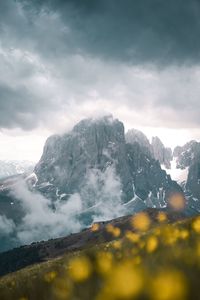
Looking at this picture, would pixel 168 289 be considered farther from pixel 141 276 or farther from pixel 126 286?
pixel 141 276

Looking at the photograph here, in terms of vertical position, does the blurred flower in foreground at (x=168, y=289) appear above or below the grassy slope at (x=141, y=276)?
above

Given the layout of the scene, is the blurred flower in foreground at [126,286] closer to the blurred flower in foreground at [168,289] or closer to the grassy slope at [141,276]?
the grassy slope at [141,276]

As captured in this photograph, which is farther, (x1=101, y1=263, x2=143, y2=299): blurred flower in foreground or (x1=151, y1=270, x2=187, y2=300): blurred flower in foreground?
(x1=101, y1=263, x2=143, y2=299): blurred flower in foreground

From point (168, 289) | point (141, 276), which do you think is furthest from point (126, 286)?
point (141, 276)

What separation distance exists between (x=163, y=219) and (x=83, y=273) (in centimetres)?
587

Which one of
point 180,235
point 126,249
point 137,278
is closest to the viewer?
point 137,278

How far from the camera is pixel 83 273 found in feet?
14.7

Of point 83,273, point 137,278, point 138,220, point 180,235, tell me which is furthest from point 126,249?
point 137,278

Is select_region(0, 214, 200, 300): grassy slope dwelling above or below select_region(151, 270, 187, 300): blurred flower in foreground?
below

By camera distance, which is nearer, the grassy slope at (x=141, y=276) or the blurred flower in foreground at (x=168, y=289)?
the blurred flower in foreground at (x=168, y=289)

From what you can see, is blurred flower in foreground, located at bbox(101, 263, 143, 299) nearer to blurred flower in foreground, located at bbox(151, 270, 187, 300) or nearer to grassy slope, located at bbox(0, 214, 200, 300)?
grassy slope, located at bbox(0, 214, 200, 300)

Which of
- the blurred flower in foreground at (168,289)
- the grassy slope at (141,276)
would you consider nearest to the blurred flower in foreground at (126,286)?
the grassy slope at (141,276)

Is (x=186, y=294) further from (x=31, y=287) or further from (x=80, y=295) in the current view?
(x=31, y=287)

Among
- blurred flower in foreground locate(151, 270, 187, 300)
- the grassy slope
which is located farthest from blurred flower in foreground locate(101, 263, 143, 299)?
blurred flower in foreground locate(151, 270, 187, 300)
